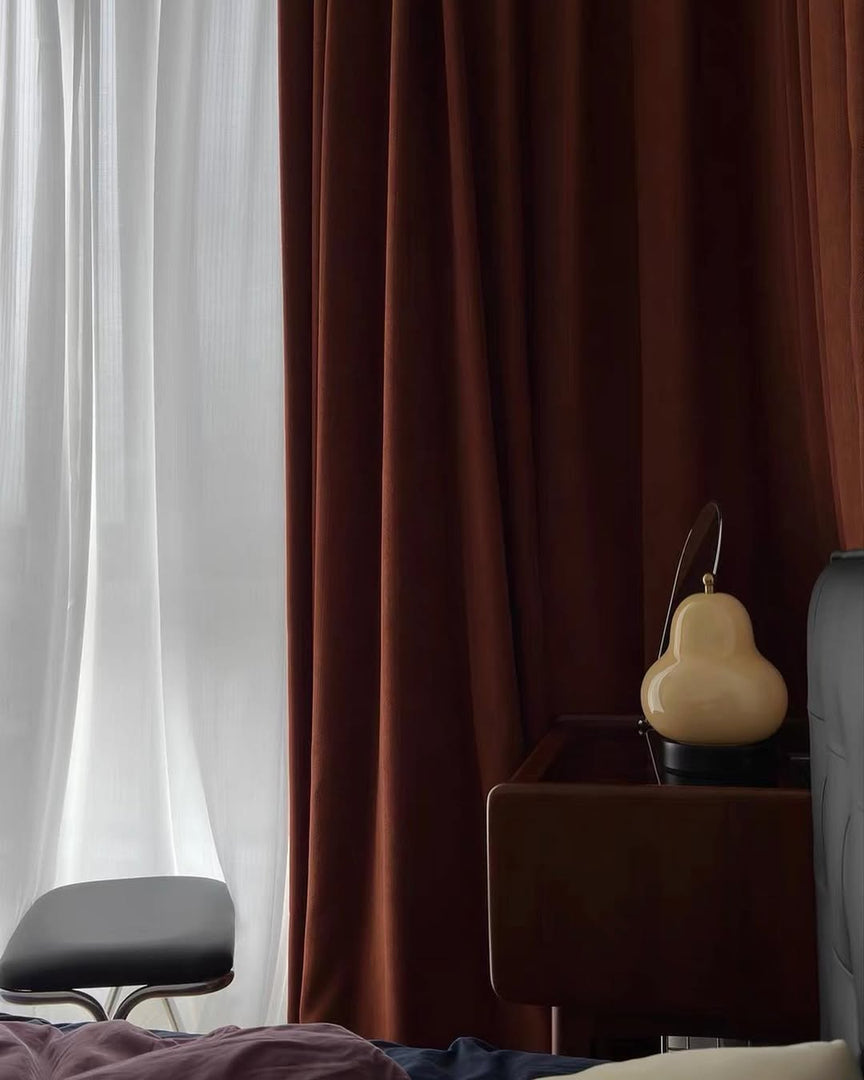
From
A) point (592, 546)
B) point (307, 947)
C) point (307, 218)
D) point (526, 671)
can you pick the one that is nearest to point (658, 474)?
point (592, 546)

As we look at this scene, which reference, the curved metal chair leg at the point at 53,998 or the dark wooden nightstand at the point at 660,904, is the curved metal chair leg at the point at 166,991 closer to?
the curved metal chair leg at the point at 53,998

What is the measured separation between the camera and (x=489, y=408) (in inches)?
71.2

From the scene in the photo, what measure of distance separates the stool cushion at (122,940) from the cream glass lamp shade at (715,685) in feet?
2.45

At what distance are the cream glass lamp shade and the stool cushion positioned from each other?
75 centimetres

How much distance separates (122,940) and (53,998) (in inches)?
4.6

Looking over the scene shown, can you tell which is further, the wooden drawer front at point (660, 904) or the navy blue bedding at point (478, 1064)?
the wooden drawer front at point (660, 904)

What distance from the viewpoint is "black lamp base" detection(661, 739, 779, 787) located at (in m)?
1.31

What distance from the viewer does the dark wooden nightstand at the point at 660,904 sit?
3.86ft

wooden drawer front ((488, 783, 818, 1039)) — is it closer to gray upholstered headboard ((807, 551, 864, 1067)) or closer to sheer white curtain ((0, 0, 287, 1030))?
Result: gray upholstered headboard ((807, 551, 864, 1067))

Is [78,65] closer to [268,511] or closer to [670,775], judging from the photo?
[268,511]

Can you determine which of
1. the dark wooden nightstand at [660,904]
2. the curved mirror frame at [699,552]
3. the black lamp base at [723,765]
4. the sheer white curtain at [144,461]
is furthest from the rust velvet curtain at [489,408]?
the dark wooden nightstand at [660,904]

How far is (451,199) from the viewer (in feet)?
6.12

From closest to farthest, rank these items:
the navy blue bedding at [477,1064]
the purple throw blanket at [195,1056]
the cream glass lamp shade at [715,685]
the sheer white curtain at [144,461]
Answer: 1. the purple throw blanket at [195,1056]
2. the navy blue bedding at [477,1064]
3. the cream glass lamp shade at [715,685]
4. the sheer white curtain at [144,461]

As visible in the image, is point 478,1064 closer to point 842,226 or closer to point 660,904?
point 660,904
